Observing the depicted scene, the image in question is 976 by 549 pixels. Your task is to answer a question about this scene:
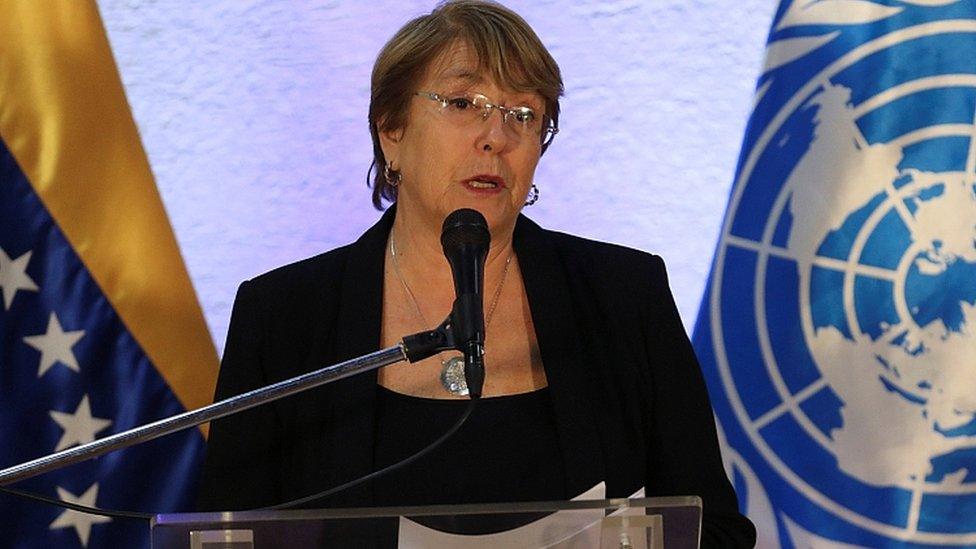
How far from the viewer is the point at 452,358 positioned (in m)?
2.24

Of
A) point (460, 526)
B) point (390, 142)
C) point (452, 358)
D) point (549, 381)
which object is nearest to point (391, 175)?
point (390, 142)

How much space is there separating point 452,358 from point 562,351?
185mm

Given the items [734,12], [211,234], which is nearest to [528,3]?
[734,12]

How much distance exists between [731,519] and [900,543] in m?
0.80

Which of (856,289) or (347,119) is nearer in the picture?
(856,289)

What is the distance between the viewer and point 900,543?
2.73m

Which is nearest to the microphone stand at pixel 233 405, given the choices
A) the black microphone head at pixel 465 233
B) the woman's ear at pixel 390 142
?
the black microphone head at pixel 465 233

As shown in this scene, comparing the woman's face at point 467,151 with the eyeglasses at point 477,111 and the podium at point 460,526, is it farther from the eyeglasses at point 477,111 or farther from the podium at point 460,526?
the podium at point 460,526

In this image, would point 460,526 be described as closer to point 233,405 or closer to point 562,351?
point 233,405

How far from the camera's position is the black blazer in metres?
2.13

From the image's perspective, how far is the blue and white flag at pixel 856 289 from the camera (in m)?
2.71

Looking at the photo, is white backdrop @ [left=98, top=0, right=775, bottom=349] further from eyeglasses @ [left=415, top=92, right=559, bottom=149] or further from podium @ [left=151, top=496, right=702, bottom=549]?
podium @ [left=151, top=496, right=702, bottom=549]

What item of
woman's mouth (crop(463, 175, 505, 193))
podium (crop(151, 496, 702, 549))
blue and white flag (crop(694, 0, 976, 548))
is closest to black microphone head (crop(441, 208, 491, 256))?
podium (crop(151, 496, 702, 549))

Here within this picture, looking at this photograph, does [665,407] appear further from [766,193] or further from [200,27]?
[200,27]
